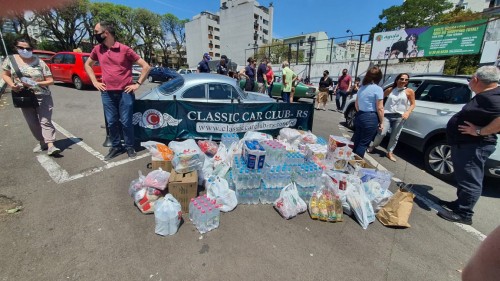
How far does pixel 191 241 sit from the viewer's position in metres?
2.43

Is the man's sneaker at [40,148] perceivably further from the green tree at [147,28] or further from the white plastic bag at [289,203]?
the green tree at [147,28]

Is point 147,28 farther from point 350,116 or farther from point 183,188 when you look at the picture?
point 183,188

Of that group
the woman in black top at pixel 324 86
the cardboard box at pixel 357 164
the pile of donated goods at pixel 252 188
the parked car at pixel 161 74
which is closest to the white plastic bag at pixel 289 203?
the pile of donated goods at pixel 252 188

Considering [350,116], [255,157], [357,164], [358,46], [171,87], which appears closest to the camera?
[255,157]

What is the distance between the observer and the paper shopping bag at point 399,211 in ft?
9.38

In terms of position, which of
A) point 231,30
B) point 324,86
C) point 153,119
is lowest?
point 153,119

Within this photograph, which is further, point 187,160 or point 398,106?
point 398,106

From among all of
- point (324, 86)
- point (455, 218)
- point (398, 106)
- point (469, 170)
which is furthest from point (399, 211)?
point (324, 86)

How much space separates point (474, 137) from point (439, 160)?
69.1 inches

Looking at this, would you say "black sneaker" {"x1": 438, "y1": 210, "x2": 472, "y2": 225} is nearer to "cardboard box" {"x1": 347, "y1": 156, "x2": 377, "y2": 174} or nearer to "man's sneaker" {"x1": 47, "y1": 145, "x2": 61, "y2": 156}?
"cardboard box" {"x1": 347, "y1": 156, "x2": 377, "y2": 174}

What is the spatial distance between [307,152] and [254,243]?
2084mm

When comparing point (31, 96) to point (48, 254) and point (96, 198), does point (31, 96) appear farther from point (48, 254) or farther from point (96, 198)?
point (48, 254)

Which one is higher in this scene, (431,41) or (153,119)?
(431,41)

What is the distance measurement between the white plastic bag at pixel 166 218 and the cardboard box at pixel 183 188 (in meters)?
0.28
